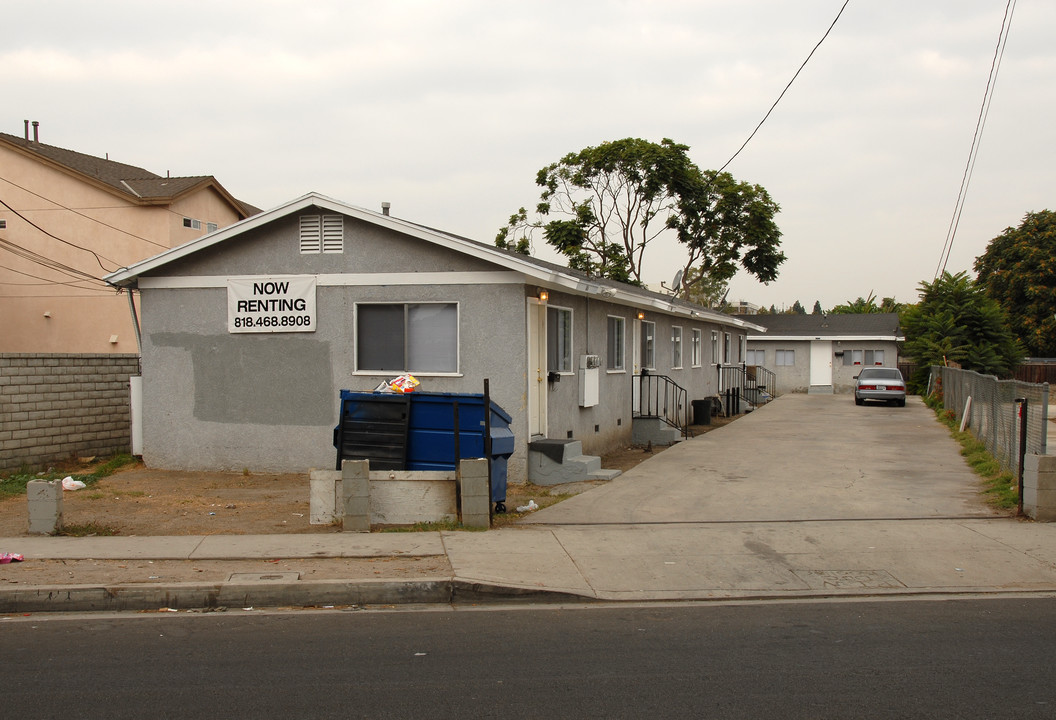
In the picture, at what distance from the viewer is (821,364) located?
1703 inches

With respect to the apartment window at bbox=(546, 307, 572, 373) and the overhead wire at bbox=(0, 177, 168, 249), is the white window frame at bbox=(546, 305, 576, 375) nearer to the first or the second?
the apartment window at bbox=(546, 307, 572, 373)

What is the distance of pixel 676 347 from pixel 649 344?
126 inches

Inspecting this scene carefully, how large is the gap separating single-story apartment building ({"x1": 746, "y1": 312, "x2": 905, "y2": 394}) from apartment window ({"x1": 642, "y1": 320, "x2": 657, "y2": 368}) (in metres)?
23.7

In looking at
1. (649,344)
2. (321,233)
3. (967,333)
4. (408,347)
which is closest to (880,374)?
(967,333)

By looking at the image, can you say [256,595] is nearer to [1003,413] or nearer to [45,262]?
[1003,413]

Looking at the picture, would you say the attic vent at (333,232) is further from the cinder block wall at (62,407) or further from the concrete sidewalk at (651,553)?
the concrete sidewalk at (651,553)

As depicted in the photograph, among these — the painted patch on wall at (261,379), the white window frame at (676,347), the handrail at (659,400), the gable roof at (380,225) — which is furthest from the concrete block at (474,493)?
the white window frame at (676,347)

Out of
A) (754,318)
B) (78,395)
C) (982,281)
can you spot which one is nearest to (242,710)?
(78,395)

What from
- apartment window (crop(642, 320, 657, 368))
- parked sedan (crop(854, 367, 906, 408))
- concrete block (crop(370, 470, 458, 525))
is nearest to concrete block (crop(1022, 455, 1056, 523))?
concrete block (crop(370, 470, 458, 525))

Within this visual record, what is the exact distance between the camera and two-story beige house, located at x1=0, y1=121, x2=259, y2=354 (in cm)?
2770

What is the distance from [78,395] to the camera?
15.2m

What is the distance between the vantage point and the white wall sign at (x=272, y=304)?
13.8 m

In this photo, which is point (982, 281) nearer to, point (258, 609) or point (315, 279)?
point (315, 279)

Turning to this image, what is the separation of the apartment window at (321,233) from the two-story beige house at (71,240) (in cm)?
1562
